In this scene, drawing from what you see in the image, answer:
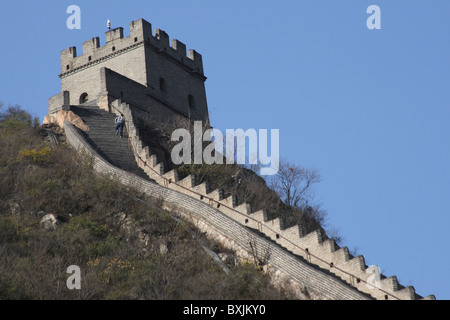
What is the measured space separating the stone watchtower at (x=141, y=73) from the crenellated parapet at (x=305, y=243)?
10.2 meters

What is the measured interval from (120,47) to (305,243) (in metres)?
22.0

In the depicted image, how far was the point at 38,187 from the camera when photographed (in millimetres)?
38344

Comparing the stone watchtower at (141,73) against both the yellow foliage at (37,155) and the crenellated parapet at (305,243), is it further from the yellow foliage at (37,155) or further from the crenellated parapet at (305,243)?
the crenellated parapet at (305,243)

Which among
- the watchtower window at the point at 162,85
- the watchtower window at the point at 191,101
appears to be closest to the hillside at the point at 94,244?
the watchtower window at the point at 162,85

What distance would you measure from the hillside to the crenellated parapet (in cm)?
174

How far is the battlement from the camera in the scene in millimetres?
53406

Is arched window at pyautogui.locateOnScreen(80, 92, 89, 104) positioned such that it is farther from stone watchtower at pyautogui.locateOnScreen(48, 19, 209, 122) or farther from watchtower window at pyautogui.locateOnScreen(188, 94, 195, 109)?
watchtower window at pyautogui.locateOnScreen(188, 94, 195, 109)

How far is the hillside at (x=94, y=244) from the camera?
31469 mm

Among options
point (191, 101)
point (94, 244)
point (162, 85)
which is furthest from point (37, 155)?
point (191, 101)

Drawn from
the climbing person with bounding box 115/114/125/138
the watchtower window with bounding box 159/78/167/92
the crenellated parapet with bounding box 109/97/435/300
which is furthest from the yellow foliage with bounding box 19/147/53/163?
the watchtower window with bounding box 159/78/167/92

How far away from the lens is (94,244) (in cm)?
3462

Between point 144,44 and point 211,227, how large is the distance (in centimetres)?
1904

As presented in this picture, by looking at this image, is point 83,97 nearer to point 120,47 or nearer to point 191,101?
point 120,47
